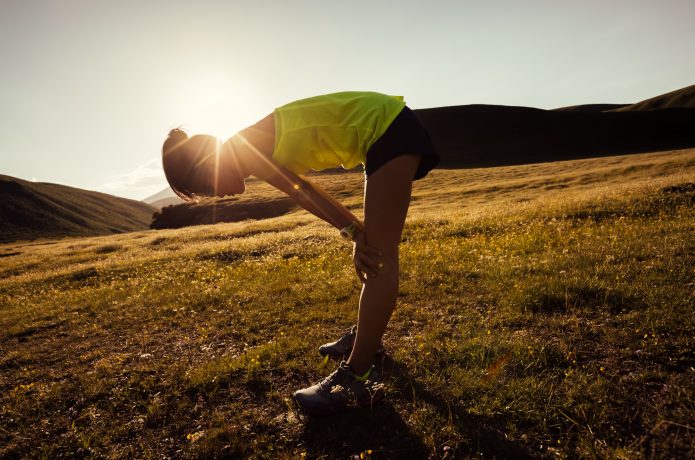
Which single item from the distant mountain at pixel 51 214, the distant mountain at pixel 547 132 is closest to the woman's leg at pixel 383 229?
the distant mountain at pixel 547 132

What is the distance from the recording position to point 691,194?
14359 mm

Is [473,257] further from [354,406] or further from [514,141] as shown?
[514,141]

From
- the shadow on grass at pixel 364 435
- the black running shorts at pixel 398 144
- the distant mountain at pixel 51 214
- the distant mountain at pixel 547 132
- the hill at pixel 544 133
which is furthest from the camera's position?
the distant mountain at pixel 51 214

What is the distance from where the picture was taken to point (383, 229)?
3.54 meters

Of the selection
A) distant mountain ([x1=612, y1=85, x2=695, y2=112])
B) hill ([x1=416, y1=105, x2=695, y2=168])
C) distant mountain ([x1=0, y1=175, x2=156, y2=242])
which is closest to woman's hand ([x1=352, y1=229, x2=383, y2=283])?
hill ([x1=416, y1=105, x2=695, y2=168])

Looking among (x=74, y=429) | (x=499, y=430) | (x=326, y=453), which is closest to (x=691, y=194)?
(x=499, y=430)

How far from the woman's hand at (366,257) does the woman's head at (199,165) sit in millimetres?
1297

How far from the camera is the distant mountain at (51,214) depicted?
13050cm

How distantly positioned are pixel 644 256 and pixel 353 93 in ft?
20.5

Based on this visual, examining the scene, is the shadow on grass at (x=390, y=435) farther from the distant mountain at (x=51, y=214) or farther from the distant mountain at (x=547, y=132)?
the distant mountain at (x=51, y=214)

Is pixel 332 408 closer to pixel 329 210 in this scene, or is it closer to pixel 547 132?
pixel 329 210

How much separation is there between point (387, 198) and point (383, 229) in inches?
11.4

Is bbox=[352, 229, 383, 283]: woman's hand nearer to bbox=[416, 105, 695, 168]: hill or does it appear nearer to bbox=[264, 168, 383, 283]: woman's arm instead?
bbox=[264, 168, 383, 283]: woman's arm

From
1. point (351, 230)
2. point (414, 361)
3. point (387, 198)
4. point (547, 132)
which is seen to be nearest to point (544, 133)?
point (547, 132)
